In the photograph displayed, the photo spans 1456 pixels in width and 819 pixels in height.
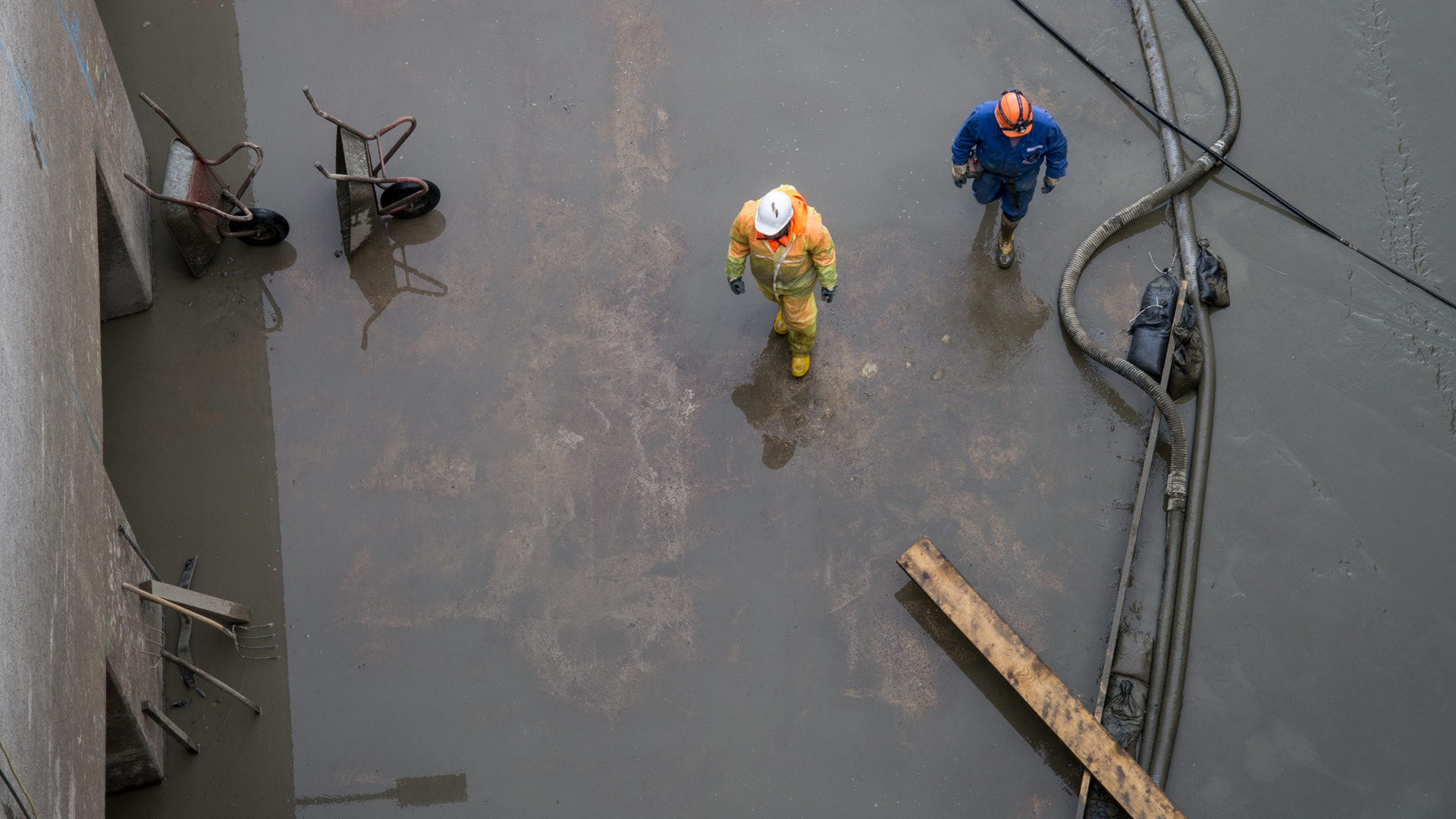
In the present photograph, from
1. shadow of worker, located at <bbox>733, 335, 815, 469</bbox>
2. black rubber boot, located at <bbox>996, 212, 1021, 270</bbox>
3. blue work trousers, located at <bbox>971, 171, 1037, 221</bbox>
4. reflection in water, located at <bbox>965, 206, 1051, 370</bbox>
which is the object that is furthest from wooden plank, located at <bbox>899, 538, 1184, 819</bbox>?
blue work trousers, located at <bbox>971, 171, 1037, 221</bbox>

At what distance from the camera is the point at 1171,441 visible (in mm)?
6121

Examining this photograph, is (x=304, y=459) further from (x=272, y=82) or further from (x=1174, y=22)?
(x=1174, y=22)

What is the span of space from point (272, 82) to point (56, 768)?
5238 mm

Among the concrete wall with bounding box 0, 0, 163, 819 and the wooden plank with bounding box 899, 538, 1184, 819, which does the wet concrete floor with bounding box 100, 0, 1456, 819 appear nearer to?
the wooden plank with bounding box 899, 538, 1184, 819

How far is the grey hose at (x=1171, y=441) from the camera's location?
5512 millimetres

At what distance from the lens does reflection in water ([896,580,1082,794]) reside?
555 centimetres

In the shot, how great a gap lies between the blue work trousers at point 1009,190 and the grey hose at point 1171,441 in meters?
0.54

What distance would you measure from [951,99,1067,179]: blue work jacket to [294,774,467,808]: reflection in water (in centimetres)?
489

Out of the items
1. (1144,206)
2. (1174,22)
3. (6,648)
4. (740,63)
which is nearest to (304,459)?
(6,648)

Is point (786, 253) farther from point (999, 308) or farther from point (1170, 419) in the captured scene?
point (1170, 419)

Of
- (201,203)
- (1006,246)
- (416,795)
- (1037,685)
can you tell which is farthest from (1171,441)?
(201,203)

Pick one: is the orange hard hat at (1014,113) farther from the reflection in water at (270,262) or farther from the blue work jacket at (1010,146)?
the reflection in water at (270,262)

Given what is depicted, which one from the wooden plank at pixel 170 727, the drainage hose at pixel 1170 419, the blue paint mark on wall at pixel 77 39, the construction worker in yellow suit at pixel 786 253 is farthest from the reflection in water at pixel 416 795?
the blue paint mark on wall at pixel 77 39

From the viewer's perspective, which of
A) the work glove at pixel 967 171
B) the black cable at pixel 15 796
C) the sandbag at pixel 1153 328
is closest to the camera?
the black cable at pixel 15 796
